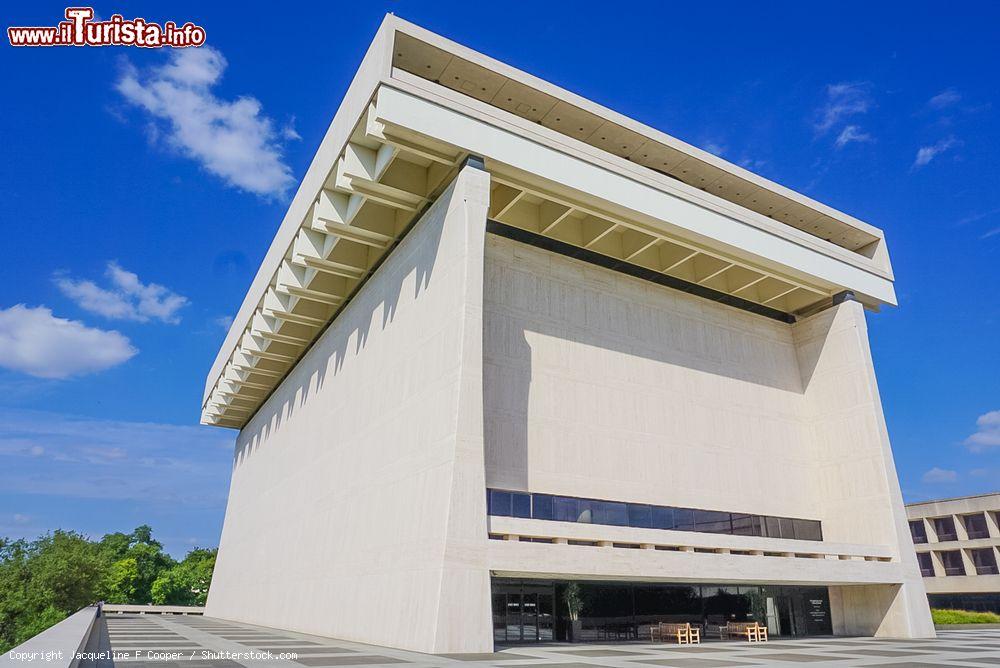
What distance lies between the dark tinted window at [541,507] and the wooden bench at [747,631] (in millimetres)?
7844

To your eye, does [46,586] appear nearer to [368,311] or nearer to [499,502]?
[368,311]

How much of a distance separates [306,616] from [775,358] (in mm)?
22413

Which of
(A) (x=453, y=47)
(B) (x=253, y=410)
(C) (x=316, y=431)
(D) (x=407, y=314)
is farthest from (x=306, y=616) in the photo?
(B) (x=253, y=410)

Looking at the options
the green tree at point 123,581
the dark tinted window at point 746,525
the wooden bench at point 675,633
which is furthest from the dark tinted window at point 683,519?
the green tree at point 123,581

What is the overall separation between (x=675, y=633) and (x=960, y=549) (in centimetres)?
4460

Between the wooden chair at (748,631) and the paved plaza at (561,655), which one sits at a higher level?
the wooden chair at (748,631)

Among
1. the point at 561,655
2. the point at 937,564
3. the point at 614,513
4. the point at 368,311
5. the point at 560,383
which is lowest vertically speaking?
the point at 561,655

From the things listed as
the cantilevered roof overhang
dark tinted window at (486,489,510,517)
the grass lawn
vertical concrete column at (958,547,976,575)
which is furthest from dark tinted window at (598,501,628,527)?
vertical concrete column at (958,547,976,575)

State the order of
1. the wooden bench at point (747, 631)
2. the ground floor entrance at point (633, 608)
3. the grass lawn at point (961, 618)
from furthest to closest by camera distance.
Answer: the grass lawn at point (961, 618) → the wooden bench at point (747, 631) → the ground floor entrance at point (633, 608)

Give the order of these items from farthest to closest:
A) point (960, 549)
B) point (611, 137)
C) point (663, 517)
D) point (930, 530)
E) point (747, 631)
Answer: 1. point (930, 530)
2. point (960, 549)
3. point (611, 137)
4. point (663, 517)
5. point (747, 631)

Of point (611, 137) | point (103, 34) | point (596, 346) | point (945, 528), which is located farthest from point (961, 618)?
point (103, 34)

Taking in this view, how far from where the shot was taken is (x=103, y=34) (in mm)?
18141

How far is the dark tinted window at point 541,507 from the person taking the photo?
2070 cm

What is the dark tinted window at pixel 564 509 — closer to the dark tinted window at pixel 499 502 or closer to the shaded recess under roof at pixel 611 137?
the dark tinted window at pixel 499 502
